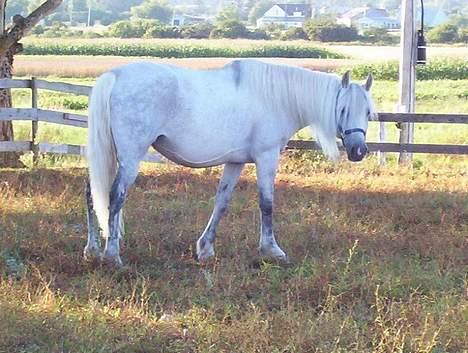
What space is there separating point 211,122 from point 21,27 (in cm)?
572

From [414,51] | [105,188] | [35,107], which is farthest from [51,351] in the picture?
[414,51]

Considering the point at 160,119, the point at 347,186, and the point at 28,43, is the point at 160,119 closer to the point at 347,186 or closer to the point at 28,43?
the point at 347,186

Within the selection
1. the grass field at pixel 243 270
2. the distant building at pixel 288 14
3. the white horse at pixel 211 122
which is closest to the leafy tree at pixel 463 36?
the distant building at pixel 288 14

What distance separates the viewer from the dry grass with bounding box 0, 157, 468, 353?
190 inches

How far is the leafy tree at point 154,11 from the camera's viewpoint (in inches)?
3447

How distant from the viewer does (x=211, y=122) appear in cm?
693

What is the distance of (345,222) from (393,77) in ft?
87.1

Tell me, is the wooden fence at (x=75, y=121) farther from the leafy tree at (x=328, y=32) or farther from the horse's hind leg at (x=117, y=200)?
the leafy tree at (x=328, y=32)

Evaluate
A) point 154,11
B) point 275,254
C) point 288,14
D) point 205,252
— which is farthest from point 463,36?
point 205,252

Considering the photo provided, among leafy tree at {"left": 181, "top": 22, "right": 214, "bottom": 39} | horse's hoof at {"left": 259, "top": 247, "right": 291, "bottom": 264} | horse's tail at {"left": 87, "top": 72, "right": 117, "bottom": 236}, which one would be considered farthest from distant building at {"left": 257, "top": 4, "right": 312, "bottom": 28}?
horse's tail at {"left": 87, "top": 72, "right": 117, "bottom": 236}

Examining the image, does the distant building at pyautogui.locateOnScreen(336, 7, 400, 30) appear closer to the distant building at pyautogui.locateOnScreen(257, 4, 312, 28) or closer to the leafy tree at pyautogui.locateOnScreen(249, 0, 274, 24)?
the distant building at pyautogui.locateOnScreen(257, 4, 312, 28)

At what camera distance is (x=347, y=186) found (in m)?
10.5

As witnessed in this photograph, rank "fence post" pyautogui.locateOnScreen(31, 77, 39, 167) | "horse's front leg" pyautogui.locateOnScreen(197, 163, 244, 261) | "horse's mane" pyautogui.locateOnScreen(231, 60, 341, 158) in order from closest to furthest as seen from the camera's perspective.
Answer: "horse's front leg" pyautogui.locateOnScreen(197, 163, 244, 261), "horse's mane" pyautogui.locateOnScreen(231, 60, 341, 158), "fence post" pyautogui.locateOnScreen(31, 77, 39, 167)

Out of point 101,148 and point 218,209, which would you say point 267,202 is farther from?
point 101,148
